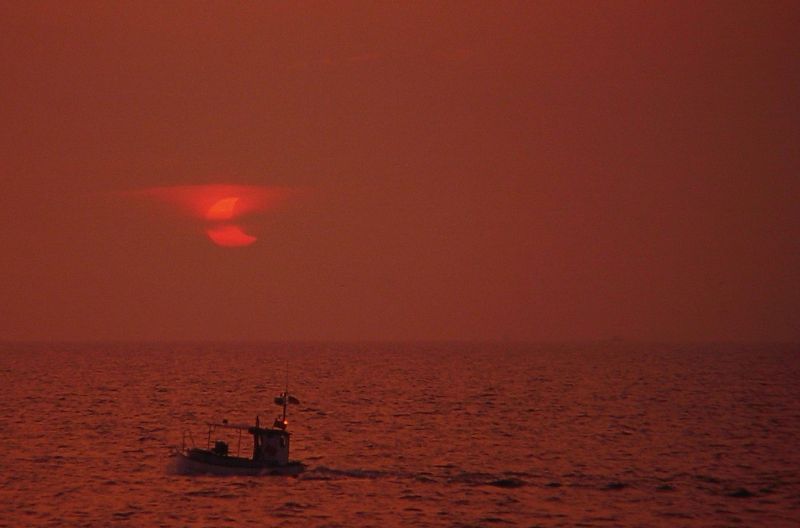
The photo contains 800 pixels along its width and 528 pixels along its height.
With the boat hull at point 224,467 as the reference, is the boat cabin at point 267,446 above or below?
above

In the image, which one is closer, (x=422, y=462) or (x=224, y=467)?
(x=224, y=467)

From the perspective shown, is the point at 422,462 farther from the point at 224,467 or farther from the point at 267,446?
the point at 224,467

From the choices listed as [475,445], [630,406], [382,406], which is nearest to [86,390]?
[382,406]

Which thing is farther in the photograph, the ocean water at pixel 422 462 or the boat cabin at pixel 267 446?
the boat cabin at pixel 267 446

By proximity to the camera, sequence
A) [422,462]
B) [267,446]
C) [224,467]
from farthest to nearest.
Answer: [422,462] < [267,446] < [224,467]

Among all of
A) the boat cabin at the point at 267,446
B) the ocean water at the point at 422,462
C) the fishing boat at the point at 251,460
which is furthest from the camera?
the boat cabin at the point at 267,446

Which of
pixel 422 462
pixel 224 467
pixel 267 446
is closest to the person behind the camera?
pixel 224 467

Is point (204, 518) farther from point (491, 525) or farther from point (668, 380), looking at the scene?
point (668, 380)

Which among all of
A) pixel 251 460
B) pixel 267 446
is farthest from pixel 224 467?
pixel 267 446

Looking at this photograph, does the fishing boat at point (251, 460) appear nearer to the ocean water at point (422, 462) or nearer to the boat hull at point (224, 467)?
the boat hull at point (224, 467)

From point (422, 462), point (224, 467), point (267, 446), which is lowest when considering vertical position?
point (422, 462)

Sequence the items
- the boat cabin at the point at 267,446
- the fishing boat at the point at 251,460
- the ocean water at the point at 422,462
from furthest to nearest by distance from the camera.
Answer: the boat cabin at the point at 267,446 → the fishing boat at the point at 251,460 → the ocean water at the point at 422,462

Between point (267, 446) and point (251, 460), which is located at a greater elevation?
point (267, 446)

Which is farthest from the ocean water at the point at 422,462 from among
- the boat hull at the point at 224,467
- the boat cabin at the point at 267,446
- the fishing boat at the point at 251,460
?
the boat cabin at the point at 267,446
